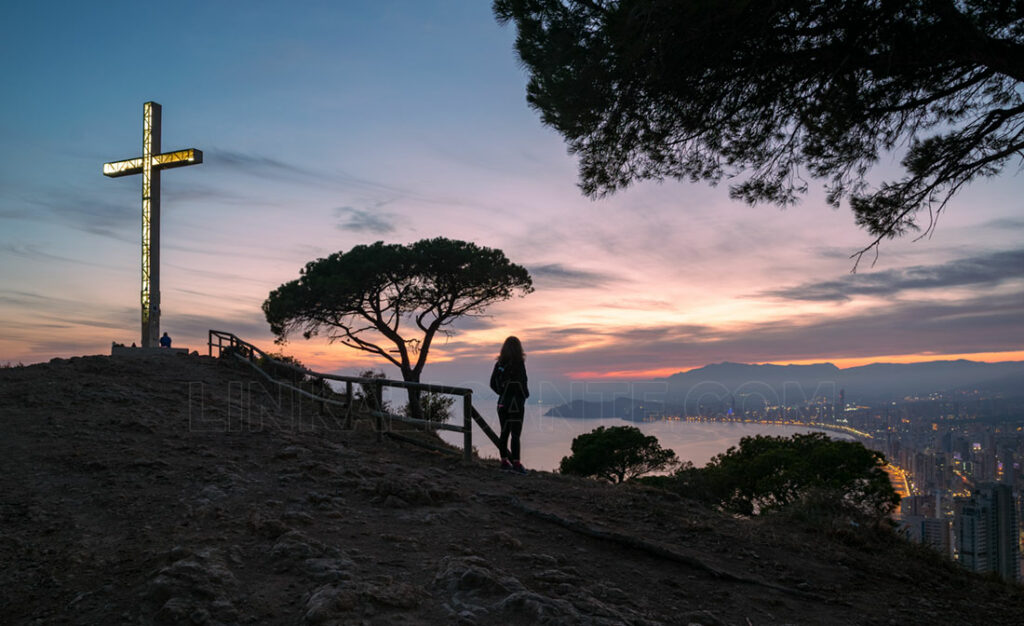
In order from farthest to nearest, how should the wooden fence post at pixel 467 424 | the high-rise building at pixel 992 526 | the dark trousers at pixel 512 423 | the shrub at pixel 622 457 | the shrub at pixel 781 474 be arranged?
the shrub at pixel 622 457 → the shrub at pixel 781 474 → the high-rise building at pixel 992 526 → the wooden fence post at pixel 467 424 → the dark trousers at pixel 512 423

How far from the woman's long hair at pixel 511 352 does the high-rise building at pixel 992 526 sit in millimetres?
8283

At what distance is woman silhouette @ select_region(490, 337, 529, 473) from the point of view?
27.3 ft

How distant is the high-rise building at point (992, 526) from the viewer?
10.2 meters

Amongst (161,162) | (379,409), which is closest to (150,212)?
(161,162)

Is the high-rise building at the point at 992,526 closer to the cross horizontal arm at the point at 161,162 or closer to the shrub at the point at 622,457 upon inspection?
the shrub at the point at 622,457

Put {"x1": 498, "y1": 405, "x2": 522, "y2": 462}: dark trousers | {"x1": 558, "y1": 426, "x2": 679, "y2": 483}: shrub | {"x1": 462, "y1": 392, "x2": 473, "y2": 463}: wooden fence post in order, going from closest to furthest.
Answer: {"x1": 498, "y1": 405, "x2": 522, "y2": 462}: dark trousers < {"x1": 462, "y1": 392, "x2": 473, "y2": 463}: wooden fence post < {"x1": 558, "y1": 426, "x2": 679, "y2": 483}: shrub

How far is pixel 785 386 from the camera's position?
26.9m

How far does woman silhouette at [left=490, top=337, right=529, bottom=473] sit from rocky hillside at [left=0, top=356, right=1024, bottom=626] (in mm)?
760

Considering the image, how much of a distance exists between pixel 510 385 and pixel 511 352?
504 mm

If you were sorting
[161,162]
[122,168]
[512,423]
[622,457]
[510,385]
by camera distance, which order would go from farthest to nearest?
[622,457], [122,168], [161,162], [512,423], [510,385]

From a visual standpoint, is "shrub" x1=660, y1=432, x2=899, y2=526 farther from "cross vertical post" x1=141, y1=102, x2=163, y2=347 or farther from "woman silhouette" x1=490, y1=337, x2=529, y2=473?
"cross vertical post" x1=141, y1=102, x2=163, y2=347

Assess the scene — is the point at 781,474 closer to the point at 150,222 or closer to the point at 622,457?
the point at 622,457

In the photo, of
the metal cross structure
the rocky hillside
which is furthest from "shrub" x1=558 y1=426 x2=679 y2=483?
the metal cross structure

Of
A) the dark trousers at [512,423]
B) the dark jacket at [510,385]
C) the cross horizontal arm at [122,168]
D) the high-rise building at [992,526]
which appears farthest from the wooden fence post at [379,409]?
the cross horizontal arm at [122,168]
